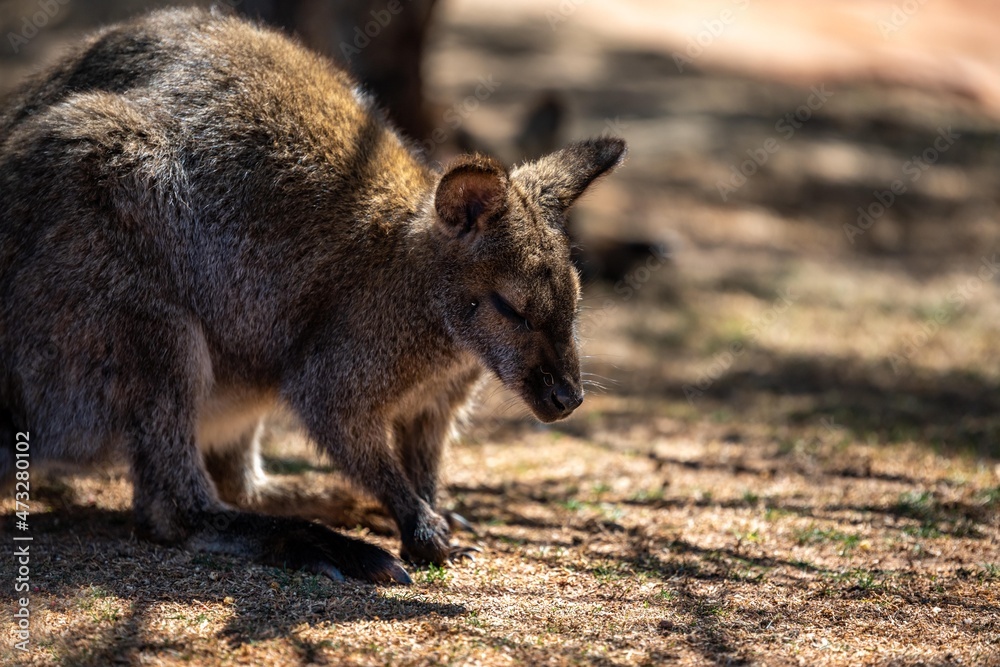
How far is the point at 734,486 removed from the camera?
5.62 meters

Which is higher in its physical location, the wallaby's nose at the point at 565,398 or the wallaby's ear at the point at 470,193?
the wallaby's ear at the point at 470,193

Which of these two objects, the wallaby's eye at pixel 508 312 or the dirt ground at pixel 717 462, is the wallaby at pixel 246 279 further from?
the dirt ground at pixel 717 462

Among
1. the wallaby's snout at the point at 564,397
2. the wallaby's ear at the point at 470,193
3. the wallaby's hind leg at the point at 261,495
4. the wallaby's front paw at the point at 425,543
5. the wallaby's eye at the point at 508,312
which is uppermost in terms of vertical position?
the wallaby's ear at the point at 470,193

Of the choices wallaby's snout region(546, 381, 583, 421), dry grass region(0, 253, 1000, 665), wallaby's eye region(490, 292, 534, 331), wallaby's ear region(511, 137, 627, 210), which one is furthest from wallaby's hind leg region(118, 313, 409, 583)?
wallaby's ear region(511, 137, 627, 210)

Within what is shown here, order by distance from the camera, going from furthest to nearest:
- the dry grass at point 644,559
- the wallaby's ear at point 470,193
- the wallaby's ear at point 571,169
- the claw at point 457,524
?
the claw at point 457,524
the wallaby's ear at point 571,169
the wallaby's ear at point 470,193
the dry grass at point 644,559

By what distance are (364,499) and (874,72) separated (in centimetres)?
1027

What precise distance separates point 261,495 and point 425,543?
115cm

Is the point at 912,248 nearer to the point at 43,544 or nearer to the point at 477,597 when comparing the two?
the point at 477,597

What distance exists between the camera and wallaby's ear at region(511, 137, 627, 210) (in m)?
4.81

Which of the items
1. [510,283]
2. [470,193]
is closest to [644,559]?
[510,283]

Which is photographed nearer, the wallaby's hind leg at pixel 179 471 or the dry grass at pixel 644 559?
the dry grass at pixel 644 559

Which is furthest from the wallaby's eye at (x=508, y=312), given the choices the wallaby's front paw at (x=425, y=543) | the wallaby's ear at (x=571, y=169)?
the wallaby's front paw at (x=425, y=543)

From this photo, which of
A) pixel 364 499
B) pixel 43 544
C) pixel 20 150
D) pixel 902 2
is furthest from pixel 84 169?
pixel 902 2

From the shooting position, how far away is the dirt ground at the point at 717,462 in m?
3.72
